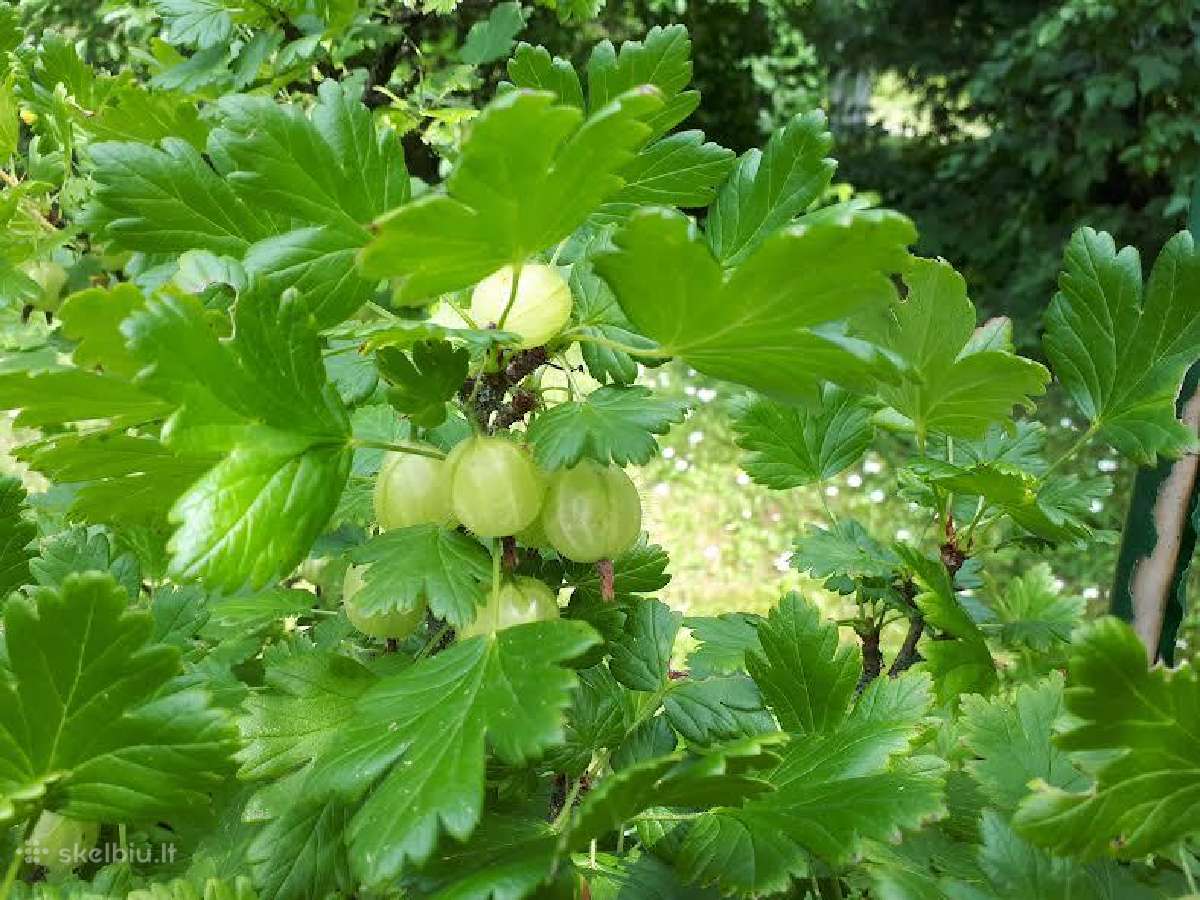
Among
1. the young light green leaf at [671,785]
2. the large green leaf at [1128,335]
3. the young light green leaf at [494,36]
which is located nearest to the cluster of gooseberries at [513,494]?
the young light green leaf at [671,785]

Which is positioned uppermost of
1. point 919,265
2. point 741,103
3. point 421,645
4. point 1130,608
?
point 919,265

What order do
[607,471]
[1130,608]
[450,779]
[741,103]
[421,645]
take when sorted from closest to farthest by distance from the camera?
1. [450,779]
2. [607,471]
3. [421,645]
4. [1130,608]
5. [741,103]

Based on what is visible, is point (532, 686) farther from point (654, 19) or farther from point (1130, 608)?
point (654, 19)

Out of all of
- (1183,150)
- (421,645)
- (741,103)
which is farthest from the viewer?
→ (741,103)

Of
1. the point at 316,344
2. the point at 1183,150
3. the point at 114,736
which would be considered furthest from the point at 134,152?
the point at 1183,150

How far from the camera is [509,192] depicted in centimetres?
40

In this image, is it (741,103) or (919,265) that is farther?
(741,103)

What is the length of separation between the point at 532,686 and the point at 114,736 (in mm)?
187

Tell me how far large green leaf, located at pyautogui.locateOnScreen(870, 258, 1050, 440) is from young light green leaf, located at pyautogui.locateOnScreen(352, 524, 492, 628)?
28 centimetres

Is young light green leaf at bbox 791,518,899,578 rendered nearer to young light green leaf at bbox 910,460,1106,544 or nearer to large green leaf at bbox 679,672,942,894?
young light green leaf at bbox 910,460,1106,544

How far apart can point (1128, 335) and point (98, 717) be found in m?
0.63

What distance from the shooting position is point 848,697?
0.58 m

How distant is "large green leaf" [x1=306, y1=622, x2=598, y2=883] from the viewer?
0.40 meters

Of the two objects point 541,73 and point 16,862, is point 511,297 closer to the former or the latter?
point 541,73
